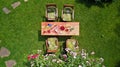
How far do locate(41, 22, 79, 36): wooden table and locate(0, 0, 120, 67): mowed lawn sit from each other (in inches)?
18.4

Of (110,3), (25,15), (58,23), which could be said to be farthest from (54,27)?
(110,3)

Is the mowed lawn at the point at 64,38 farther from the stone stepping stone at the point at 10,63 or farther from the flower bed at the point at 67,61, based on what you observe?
the flower bed at the point at 67,61

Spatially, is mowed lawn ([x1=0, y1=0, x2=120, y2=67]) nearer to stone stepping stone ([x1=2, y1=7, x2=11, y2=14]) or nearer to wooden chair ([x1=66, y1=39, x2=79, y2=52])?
stone stepping stone ([x1=2, y1=7, x2=11, y2=14])

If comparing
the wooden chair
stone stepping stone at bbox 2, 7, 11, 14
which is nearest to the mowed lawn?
stone stepping stone at bbox 2, 7, 11, 14

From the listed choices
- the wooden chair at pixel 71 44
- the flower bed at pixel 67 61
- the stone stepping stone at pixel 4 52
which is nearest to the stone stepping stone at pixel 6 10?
the stone stepping stone at pixel 4 52

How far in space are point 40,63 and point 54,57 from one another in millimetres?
681

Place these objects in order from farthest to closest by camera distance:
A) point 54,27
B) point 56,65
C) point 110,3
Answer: point 110,3 → point 54,27 → point 56,65

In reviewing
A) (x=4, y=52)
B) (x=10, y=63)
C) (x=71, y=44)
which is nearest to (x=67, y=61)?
(x=71, y=44)

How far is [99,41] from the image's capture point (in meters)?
18.0

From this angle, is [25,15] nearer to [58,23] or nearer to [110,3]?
[58,23]

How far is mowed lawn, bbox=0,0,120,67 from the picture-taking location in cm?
1761

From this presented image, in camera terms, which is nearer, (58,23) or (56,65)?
(56,65)

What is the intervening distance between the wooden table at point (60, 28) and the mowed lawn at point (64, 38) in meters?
0.47

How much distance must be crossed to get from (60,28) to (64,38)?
0.63 m
